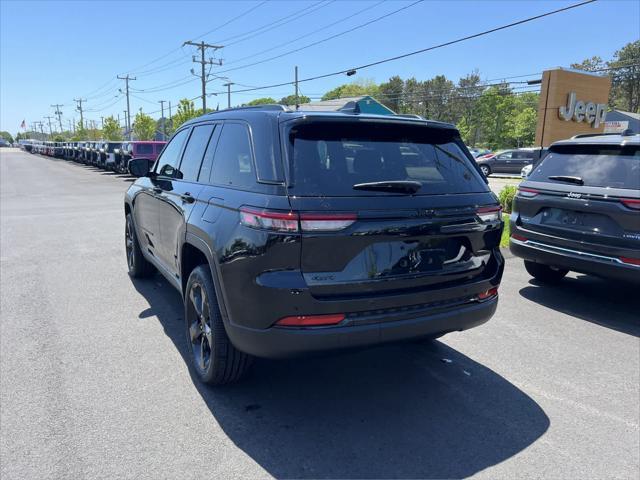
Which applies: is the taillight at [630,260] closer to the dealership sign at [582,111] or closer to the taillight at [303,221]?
the taillight at [303,221]

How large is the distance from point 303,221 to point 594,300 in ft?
15.0

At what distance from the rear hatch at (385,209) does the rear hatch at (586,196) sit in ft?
7.17

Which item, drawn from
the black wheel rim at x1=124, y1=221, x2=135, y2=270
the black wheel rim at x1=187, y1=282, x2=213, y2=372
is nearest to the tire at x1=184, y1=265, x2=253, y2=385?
the black wheel rim at x1=187, y1=282, x2=213, y2=372

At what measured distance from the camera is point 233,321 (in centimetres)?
280

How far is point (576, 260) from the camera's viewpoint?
196 inches

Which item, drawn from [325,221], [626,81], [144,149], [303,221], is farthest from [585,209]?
[626,81]

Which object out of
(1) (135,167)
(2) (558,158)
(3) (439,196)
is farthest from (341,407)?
(2) (558,158)

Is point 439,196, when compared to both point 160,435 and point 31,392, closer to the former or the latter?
point 160,435

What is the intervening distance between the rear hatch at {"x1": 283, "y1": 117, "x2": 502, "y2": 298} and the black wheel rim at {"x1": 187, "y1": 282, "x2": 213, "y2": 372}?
1.06 metres

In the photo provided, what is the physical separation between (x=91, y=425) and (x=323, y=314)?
1.61m

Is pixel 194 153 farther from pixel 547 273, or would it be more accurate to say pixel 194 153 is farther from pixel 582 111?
pixel 582 111

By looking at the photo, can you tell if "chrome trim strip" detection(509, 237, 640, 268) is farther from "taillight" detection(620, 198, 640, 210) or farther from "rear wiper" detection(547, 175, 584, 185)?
"rear wiper" detection(547, 175, 584, 185)

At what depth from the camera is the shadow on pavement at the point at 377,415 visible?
263cm

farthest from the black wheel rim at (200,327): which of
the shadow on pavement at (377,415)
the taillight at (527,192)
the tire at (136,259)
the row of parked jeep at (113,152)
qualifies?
the row of parked jeep at (113,152)
